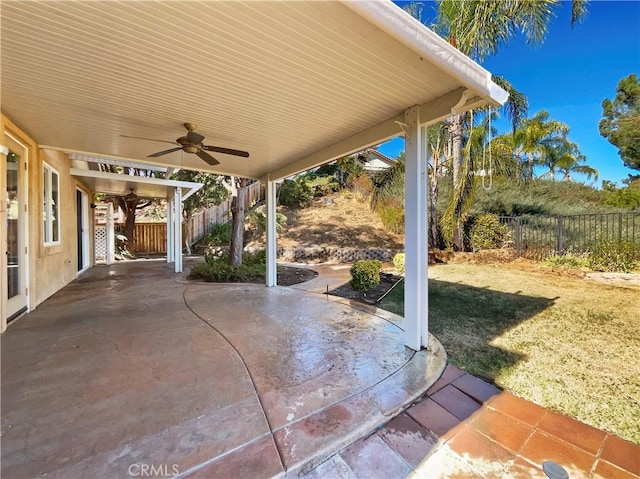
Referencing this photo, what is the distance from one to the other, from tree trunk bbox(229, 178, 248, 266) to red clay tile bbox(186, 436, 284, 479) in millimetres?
6761

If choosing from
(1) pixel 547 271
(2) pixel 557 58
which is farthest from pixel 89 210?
(2) pixel 557 58

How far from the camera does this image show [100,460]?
4.99 feet

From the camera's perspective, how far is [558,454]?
163 centimetres

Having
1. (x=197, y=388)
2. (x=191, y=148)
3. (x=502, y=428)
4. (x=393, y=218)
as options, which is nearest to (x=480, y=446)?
(x=502, y=428)

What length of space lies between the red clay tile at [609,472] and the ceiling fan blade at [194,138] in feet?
14.6

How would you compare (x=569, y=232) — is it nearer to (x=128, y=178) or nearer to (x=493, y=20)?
(x=493, y=20)

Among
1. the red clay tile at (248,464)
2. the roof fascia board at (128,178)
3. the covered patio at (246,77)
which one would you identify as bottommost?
the red clay tile at (248,464)

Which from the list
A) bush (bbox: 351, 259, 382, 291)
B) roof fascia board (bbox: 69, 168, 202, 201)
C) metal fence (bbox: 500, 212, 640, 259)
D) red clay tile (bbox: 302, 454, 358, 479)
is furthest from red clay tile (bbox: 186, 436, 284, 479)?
metal fence (bbox: 500, 212, 640, 259)

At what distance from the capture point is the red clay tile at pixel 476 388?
86.6 inches

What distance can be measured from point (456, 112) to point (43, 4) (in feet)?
10.4

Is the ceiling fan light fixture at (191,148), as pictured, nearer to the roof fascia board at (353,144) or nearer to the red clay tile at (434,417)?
the roof fascia board at (353,144)

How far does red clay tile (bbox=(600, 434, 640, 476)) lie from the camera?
156 cm

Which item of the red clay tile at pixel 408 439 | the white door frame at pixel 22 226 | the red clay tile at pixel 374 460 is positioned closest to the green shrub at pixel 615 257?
the red clay tile at pixel 408 439

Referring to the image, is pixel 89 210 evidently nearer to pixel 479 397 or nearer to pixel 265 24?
pixel 265 24
